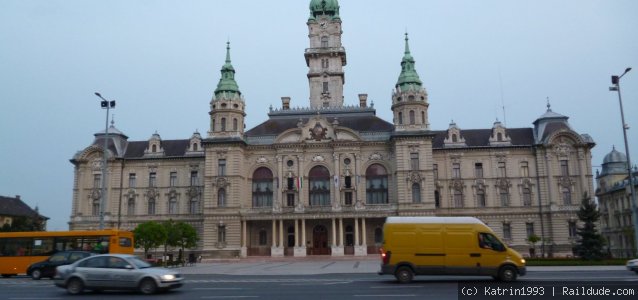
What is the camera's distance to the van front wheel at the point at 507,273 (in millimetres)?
23641

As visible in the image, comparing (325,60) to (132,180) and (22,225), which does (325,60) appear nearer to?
(132,180)

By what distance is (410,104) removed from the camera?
216 ft

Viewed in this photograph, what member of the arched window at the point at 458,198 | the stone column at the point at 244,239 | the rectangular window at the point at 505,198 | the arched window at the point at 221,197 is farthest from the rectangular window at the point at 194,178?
the rectangular window at the point at 505,198

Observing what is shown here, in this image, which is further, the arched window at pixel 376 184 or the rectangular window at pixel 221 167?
the arched window at pixel 376 184

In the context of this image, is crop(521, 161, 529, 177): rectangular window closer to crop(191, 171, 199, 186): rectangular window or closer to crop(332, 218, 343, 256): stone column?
crop(332, 218, 343, 256): stone column

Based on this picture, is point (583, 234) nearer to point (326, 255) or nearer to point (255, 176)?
point (326, 255)

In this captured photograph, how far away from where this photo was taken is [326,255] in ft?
207

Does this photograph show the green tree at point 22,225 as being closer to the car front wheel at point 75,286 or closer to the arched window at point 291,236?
the arched window at point 291,236

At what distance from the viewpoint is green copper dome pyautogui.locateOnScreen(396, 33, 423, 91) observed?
2645 inches

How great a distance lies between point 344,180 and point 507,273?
141 feet

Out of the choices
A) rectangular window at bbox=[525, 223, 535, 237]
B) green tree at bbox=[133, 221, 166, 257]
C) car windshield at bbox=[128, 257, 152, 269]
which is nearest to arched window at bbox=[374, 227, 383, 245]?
rectangular window at bbox=[525, 223, 535, 237]

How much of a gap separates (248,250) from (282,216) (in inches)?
260

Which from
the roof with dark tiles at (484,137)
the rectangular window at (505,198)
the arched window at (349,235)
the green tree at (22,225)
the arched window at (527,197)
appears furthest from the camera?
the roof with dark tiles at (484,137)

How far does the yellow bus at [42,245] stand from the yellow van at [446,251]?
67.2ft
